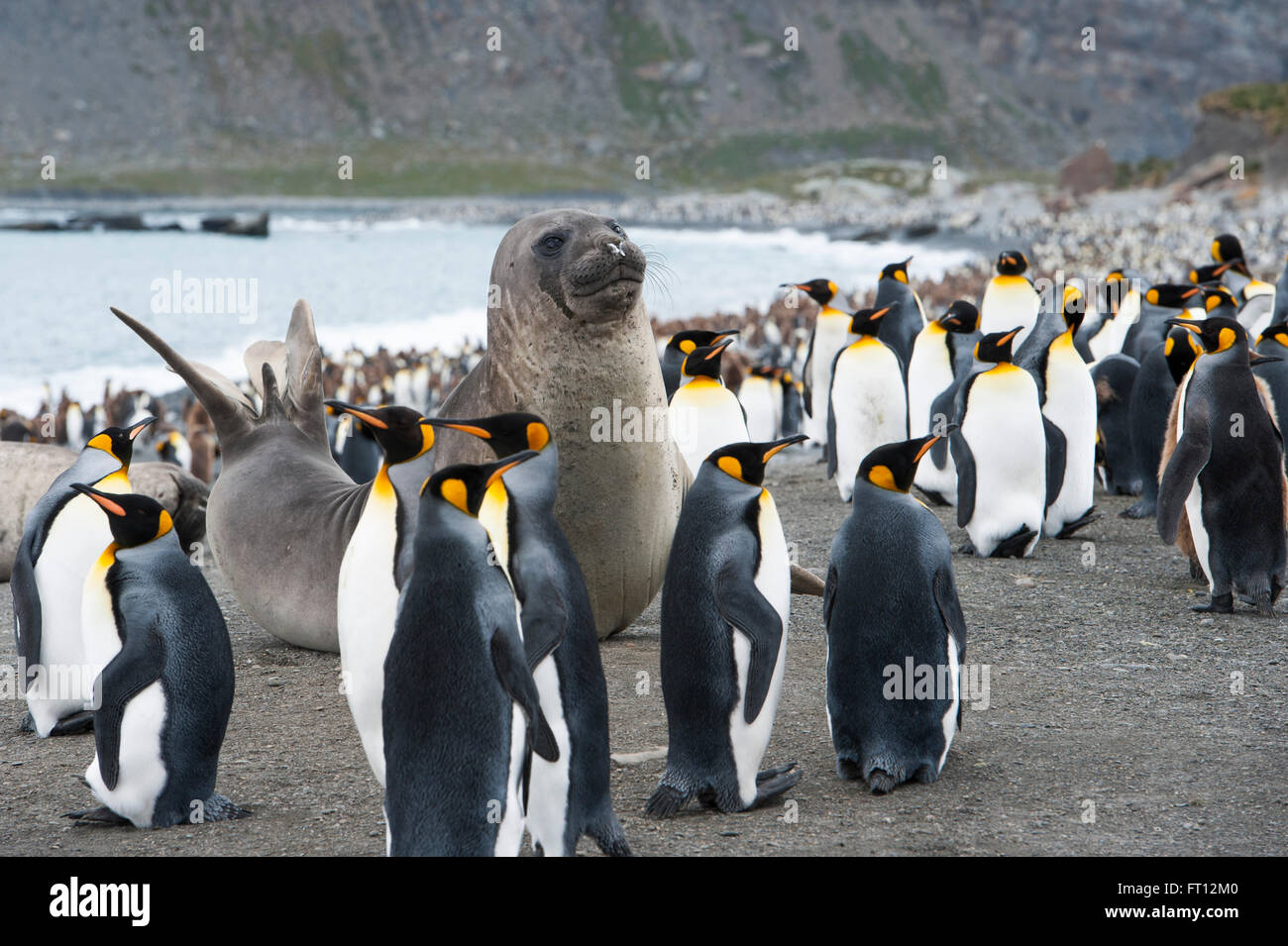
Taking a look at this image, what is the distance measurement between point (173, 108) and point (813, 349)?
127676mm

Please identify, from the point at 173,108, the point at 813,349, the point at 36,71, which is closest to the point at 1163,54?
the point at 173,108

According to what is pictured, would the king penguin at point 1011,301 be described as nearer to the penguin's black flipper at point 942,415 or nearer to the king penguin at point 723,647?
the penguin's black flipper at point 942,415

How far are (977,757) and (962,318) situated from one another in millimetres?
4797

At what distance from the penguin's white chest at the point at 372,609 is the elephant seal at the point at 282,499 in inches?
44.3

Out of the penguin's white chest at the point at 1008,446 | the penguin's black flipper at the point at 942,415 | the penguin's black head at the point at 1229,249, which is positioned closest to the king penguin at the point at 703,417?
the penguin's white chest at the point at 1008,446

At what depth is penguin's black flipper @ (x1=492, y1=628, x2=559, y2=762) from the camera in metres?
2.82

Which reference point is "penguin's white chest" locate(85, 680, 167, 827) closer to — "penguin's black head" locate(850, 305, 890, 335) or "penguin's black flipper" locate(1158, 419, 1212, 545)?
"penguin's black flipper" locate(1158, 419, 1212, 545)

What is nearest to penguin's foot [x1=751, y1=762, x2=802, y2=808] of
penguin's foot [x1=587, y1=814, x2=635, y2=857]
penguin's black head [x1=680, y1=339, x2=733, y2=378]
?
penguin's foot [x1=587, y1=814, x2=635, y2=857]

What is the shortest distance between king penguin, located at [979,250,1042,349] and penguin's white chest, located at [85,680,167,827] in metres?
7.19

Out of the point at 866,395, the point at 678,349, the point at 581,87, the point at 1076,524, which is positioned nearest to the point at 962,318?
the point at 866,395

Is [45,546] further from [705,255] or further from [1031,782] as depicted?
[705,255]

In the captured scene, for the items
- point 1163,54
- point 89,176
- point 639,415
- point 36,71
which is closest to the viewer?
point 639,415

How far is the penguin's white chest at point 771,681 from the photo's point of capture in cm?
363

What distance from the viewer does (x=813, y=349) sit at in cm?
1037
